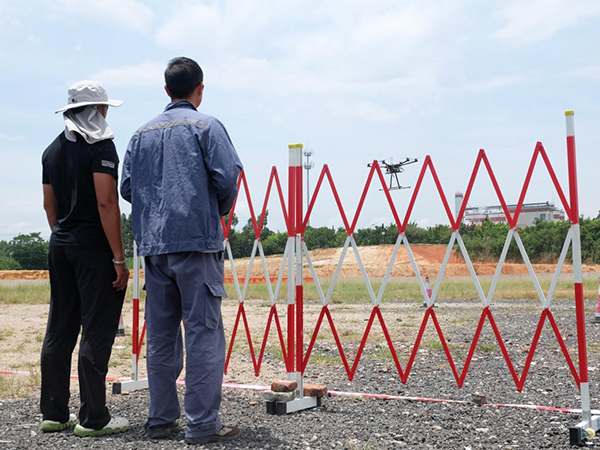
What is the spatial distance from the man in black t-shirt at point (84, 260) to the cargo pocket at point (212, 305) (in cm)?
64

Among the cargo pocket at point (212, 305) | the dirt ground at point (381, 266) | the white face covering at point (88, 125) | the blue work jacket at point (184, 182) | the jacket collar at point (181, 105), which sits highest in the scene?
the jacket collar at point (181, 105)

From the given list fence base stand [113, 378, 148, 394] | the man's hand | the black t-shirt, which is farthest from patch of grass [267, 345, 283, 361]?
the black t-shirt

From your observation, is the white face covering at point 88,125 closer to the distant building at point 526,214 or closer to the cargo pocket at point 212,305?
the cargo pocket at point 212,305

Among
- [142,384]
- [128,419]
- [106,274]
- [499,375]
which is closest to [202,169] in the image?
[106,274]

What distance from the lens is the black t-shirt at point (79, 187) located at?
3965 millimetres

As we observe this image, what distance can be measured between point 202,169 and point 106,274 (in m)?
0.93

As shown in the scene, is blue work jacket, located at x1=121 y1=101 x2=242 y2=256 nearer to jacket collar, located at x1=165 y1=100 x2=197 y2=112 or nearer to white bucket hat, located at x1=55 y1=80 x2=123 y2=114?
jacket collar, located at x1=165 y1=100 x2=197 y2=112

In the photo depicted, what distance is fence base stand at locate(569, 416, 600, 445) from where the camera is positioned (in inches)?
149

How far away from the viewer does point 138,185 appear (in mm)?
3896

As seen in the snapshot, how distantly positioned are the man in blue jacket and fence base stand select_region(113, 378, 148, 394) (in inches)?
65.2

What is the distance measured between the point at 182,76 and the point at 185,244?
3.44 ft

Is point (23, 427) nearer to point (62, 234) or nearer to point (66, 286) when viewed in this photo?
point (66, 286)

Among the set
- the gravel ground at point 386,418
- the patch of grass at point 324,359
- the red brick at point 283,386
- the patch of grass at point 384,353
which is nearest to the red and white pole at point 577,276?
the gravel ground at point 386,418

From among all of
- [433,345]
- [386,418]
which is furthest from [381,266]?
[386,418]
